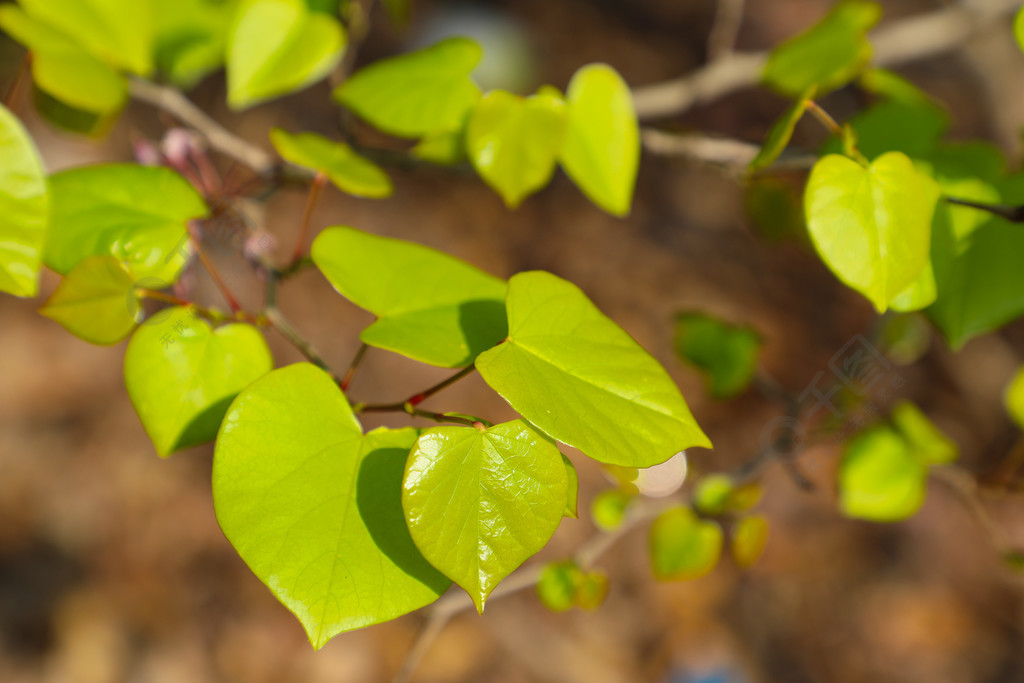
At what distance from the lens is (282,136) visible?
49 centimetres

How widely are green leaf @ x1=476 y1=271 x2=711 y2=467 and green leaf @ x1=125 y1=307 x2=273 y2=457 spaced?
0.63ft

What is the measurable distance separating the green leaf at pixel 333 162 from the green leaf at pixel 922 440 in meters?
0.64

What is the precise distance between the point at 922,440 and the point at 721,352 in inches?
9.5

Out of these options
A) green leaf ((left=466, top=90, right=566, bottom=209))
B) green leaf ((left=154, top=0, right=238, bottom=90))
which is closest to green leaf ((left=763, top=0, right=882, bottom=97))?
green leaf ((left=466, top=90, right=566, bottom=209))

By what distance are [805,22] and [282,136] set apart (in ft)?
8.42

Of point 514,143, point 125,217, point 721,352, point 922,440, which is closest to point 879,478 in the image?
point 922,440

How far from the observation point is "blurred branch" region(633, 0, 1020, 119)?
2.77 ft

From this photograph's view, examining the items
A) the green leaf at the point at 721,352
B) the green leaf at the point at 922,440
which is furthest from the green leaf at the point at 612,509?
the green leaf at the point at 922,440

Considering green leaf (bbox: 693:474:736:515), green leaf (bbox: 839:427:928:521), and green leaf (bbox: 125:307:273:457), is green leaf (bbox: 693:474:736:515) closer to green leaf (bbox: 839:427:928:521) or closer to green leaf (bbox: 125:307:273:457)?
green leaf (bbox: 839:427:928:521)

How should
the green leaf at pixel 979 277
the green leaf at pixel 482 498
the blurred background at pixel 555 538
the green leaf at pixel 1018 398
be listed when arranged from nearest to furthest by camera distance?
the green leaf at pixel 482 498
the green leaf at pixel 979 277
the green leaf at pixel 1018 398
the blurred background at pixel 555 538

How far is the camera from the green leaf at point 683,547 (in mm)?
712

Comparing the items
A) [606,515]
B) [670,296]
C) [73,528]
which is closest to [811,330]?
[670,296]

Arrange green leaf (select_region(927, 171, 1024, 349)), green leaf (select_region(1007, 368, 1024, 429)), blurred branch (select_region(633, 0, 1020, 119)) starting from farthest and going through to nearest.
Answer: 1. blurred branch (select_region(633, 0, 1020, 119))
2. green leaf (select_region(1007, 368, 1024, 429))
3. green leaf (select_region(927, 171, 1024, 349))

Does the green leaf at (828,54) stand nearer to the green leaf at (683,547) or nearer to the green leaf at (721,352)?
the green leaf at (721,352)
